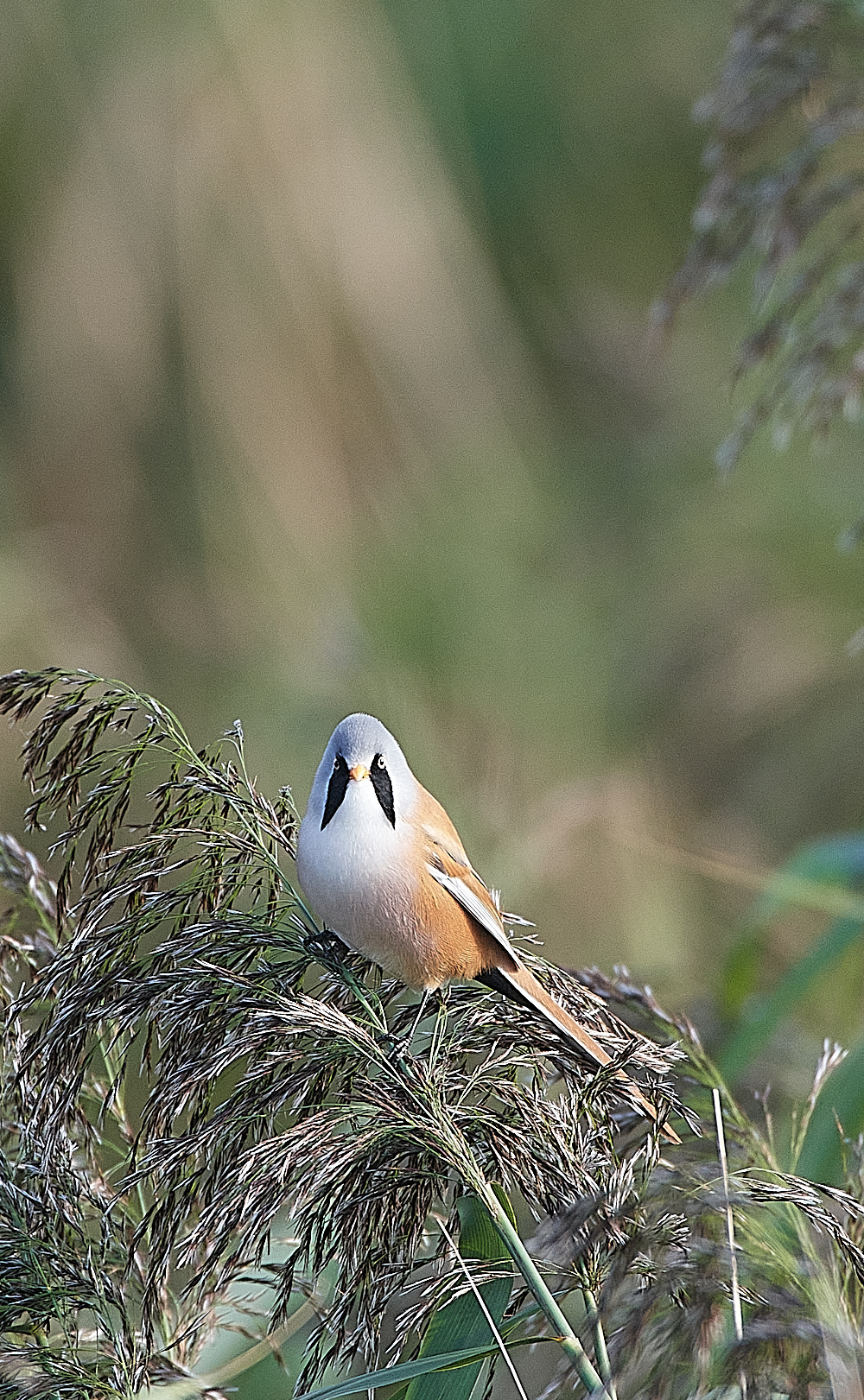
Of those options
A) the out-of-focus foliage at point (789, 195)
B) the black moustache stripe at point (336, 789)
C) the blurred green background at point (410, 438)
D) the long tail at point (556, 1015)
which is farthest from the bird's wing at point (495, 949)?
the blurred green background at point (410, 438)

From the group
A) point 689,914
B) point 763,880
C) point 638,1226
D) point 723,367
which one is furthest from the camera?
point 723,367

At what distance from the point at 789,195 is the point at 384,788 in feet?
4.03

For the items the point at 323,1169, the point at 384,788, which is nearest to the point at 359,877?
the point at 384,788

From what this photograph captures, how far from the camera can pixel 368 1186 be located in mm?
1429

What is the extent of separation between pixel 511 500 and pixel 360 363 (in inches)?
29.4

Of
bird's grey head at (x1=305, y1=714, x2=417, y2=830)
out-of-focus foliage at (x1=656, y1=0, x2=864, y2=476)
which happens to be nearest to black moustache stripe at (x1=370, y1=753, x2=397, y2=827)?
bird's grey head at (x1=305, y1=714, x2=417, y2=830)

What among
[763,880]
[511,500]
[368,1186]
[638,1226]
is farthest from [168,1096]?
[511,500]

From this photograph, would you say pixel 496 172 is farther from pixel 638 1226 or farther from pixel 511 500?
pixel 638 1226

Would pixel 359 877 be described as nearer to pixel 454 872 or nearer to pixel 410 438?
pixel 454 872

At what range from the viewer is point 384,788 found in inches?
75.6

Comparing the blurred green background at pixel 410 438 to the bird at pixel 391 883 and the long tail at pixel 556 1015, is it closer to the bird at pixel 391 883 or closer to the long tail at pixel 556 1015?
the bird at pixel 391 883

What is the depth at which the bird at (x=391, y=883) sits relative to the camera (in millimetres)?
1769

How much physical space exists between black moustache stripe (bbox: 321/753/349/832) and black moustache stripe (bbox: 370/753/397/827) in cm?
5

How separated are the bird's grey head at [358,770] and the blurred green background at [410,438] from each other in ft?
7.01
